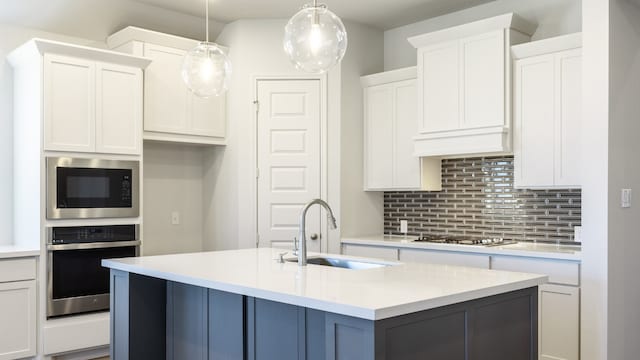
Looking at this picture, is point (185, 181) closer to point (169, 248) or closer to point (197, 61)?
point (169, 248)

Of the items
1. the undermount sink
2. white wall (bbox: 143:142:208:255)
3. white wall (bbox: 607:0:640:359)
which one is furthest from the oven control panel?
white wall (bbox: 607:0:640:359)

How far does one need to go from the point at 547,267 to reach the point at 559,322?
1.17ft

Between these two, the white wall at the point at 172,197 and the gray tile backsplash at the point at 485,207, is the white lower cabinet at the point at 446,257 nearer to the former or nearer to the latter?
the gray tile backsplash at the point at 485,207

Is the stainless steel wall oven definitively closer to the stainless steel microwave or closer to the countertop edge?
the stainless steel microwave

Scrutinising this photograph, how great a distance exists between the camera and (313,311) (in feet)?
8.29

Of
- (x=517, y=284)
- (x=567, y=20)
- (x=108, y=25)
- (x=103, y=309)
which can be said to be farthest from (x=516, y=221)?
(x=108, y=25)

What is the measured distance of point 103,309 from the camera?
4.45m

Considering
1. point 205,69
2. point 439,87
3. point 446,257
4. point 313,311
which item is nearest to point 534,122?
point 439,87

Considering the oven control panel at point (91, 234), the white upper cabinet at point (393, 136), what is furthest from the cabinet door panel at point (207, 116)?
the white upper cabinet at point (393, 136)

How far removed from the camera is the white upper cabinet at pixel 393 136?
5059 millimetres

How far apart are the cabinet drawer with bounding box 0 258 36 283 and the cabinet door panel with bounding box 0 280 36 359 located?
3cm

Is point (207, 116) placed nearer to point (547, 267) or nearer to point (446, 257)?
point (446, 257)

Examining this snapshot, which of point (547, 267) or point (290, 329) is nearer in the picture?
point (290, 329)

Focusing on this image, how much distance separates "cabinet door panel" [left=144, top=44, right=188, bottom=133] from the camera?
15.9 ft
